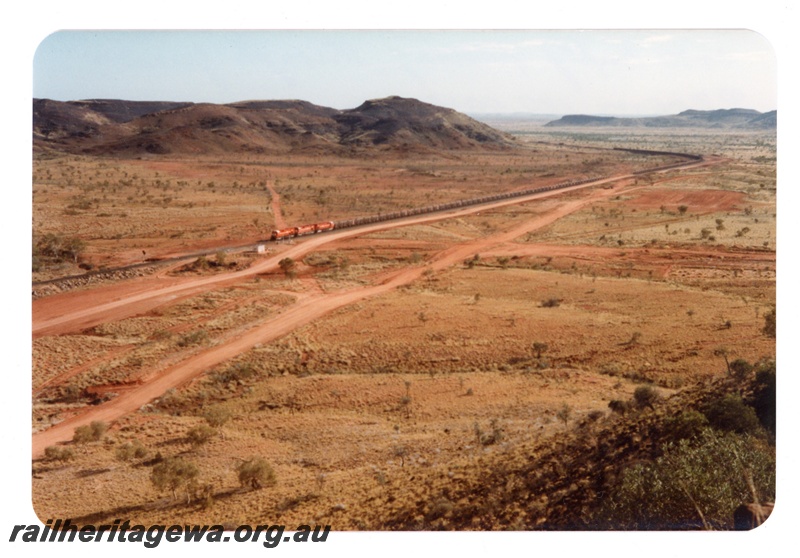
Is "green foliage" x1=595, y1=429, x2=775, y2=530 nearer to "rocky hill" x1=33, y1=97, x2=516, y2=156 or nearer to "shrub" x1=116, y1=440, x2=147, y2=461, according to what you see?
"shrub" x1=116, y1=440, x2=147, y2=461

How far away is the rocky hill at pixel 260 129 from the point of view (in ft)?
64.5

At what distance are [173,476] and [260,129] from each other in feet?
77.6

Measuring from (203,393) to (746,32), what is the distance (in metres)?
11.5

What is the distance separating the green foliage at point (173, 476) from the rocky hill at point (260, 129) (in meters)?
10.8

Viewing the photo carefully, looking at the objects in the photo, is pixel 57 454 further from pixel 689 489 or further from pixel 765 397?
pixel 765 397

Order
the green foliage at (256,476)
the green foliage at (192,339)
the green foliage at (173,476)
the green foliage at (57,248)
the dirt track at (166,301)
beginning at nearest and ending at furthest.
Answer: the green foliage at (173,476)
the green foliage at (256,476)
the dirt track at (166,301)
the green foliage at (192,339)
the green foliage at (57,248)

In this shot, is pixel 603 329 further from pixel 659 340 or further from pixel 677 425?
pixel 677 425

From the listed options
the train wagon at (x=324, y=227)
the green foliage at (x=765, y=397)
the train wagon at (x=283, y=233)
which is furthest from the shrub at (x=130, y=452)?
the train wagon at (x=324, y=227)

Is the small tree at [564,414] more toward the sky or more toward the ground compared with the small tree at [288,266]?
more toward the ground

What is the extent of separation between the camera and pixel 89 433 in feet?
33.8

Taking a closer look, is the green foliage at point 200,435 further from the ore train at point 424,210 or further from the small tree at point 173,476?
the ore train at point 424,210

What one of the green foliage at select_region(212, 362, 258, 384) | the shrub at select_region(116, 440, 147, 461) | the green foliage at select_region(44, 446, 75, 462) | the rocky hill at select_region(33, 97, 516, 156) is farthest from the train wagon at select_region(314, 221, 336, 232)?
the green foliage at select_region(44, 446, 75, 462)

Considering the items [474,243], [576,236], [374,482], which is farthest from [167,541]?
[576,236]

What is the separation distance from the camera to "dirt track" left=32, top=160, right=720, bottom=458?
1150 cm
